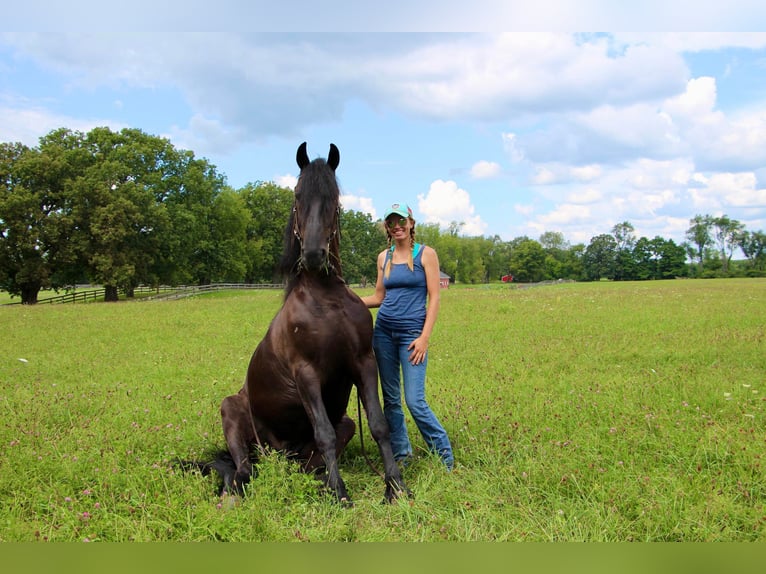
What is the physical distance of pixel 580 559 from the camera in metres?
2.99

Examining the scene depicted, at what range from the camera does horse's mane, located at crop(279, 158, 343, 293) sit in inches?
159

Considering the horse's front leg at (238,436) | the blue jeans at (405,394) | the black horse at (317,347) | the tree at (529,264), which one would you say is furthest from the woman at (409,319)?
the tree at (529,264)

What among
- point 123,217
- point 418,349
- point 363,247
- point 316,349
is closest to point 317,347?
point 316,349

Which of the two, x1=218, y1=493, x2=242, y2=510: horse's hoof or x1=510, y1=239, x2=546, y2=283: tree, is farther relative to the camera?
x1=510, y1=239, x2=546, y2=283: tree

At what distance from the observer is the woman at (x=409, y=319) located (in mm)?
4773

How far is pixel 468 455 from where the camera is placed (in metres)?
4.96

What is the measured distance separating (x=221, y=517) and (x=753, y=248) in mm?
106812

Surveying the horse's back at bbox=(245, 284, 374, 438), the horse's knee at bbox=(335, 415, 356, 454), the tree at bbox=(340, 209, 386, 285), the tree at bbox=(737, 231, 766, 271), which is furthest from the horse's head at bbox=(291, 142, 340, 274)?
the tree at bbox=(737, 231, 766, 271)

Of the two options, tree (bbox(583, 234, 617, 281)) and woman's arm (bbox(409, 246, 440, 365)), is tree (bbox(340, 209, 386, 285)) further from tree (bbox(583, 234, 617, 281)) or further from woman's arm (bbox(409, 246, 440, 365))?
woman's arm (bbox(409, 246, 440, 365))

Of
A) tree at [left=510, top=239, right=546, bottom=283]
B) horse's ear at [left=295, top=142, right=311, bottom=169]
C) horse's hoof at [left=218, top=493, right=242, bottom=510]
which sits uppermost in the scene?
tree at [left=510, top=239, right=546, bottom=283]

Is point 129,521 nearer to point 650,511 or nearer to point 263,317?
point 650,511

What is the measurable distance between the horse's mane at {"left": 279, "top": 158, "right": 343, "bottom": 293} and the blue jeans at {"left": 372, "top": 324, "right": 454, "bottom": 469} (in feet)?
3.20

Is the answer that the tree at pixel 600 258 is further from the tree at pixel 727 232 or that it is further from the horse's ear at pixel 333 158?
the horse's ear at pixel 333 158

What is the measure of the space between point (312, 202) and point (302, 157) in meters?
0.48
